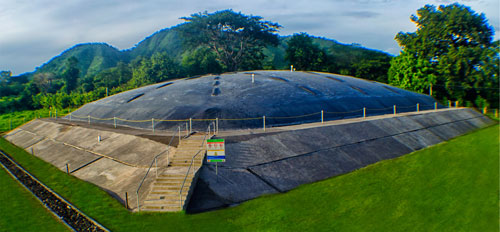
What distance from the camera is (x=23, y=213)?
11086 millimetres

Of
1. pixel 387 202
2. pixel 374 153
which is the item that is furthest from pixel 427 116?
pixel 387 202

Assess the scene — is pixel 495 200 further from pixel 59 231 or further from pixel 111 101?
pixel 111 101

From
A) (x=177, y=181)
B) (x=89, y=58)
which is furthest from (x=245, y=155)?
(x=89, y=58)

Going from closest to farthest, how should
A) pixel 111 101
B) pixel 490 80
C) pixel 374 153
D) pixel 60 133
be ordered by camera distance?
pixel 374 153 → pixel 60 133 → pixel 111 101 → pixel 490 80

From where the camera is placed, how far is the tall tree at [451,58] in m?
43.7

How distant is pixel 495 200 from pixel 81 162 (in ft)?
56.4

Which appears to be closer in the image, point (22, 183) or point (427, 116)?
point (22, 183)

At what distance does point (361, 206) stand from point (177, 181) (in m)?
6.12

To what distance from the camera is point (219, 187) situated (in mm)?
11641

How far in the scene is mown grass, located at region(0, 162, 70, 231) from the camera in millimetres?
9922

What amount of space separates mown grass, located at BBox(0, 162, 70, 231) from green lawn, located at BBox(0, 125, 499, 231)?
495mm

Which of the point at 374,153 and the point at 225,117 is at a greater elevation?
the point at 225,117

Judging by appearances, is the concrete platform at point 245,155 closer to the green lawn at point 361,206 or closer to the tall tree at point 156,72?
the green lawn at point 361,206

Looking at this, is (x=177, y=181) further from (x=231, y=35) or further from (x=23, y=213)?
(x=231, y=35)
